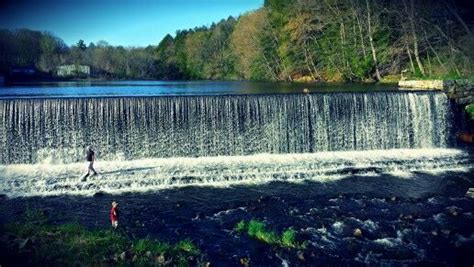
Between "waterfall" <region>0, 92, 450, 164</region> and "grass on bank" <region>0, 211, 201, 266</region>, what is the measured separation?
317 inches

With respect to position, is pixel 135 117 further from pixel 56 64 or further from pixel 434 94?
pixel 56 64

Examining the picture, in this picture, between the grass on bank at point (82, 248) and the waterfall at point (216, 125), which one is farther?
the waterfall at point (216, 125)

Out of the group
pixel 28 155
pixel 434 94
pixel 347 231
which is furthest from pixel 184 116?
pixel 434 94

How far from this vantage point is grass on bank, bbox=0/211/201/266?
8.59 metres

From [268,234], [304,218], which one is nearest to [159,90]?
[304,218]

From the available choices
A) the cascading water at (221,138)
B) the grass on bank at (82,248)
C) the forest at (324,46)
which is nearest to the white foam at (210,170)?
the cascading water at (221,138)

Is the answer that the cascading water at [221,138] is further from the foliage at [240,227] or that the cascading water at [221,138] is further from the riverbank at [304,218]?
the foliage at [240,227]

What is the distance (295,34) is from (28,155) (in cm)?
2912

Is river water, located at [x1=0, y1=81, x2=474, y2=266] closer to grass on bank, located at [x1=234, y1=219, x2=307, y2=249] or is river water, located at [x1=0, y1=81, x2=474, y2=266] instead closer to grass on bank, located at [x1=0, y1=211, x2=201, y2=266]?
grass on bank, located at [x1=234, y1=219, x2=307, y2=249]

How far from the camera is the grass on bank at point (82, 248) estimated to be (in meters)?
8.59

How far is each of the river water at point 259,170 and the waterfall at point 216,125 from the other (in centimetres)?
4

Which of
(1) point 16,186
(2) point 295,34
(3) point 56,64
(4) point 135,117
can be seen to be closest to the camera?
(1) point 16,186

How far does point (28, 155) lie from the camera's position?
17.6m

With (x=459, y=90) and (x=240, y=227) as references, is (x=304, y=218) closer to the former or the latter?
(x=240, y=227)
